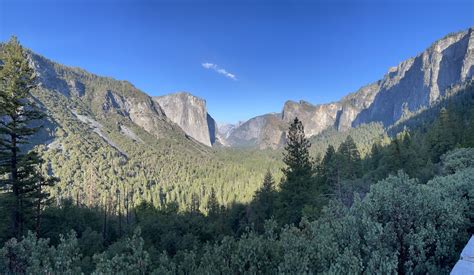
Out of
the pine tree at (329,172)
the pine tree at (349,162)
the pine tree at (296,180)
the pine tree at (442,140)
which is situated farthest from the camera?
the pine tree at (442,140)

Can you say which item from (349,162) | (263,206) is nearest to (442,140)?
(349,162)

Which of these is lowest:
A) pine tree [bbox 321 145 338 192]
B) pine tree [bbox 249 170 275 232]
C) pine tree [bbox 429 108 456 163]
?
pine tree [bbox 249 170 275 232]

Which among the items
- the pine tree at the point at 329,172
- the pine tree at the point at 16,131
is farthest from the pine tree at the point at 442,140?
the pine tree at the point at 16,131

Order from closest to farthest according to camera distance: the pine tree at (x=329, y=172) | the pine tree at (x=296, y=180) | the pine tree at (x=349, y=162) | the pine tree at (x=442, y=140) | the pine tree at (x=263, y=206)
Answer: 1. the pine tree at (x=296, y=180)
2. the pine tree at (x=329, y=172)
3. the pine tree at (x=349, y=162)
4. the pine tree at (x=263, y=206)
5. the pine tree at (x=442, y=140)

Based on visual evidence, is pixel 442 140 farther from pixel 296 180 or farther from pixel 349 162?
pixel 296 180

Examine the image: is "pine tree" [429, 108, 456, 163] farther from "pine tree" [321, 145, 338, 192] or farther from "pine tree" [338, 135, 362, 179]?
"pine tree" [321, 145, 338, 192]

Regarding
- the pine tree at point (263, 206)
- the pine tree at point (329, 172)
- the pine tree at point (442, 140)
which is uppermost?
the pine tree at point (442, 140)

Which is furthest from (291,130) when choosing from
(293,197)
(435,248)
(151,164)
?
(151,164)

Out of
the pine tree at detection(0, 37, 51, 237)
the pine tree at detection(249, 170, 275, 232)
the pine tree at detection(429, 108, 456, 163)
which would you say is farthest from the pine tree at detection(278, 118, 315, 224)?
the pine tree at detection(429, 108, 456, 163)

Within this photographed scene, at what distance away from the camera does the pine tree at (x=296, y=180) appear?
99.0ft

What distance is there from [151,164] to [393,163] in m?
138

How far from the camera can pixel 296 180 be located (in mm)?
31188

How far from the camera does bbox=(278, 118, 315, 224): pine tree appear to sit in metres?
30.2

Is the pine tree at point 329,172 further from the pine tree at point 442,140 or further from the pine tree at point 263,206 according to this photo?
the pine tree at point 442,140
